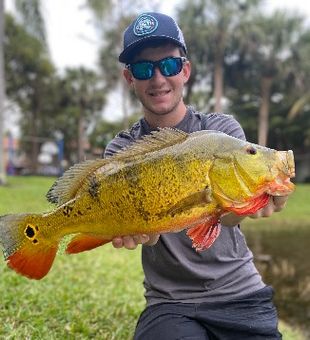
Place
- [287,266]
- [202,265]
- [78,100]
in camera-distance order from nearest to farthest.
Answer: [202,265], [287,266], [78,100]

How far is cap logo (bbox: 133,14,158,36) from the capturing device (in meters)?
2.93

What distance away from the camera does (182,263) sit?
118 inches

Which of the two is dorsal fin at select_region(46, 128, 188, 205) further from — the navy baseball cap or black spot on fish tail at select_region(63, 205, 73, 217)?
the navy baseball cap

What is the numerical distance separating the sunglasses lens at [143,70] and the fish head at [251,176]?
0.95 metres

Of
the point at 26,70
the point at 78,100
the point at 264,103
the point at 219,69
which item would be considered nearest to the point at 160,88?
the point at 219,69

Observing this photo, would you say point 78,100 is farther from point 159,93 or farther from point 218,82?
point 159,93

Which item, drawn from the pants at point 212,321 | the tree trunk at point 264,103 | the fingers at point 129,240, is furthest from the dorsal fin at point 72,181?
the tree trunk at point 264,103

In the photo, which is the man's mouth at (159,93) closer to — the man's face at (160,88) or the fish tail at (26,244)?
the man's face at (160,88)

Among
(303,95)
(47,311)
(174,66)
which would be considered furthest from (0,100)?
(303,95)

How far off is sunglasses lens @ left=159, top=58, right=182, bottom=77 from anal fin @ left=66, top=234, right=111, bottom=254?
40.4 inches

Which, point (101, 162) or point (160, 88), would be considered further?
point (160, 88)

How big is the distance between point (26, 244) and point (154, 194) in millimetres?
588

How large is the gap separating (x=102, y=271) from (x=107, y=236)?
177 inches

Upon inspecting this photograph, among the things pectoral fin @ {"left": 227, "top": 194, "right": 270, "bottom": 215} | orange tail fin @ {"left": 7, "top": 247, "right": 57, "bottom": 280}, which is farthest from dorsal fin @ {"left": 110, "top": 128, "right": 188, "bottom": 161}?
orange tail fin @ {"left": 7, "top": 247, "right": 57, "bottom": 280}
